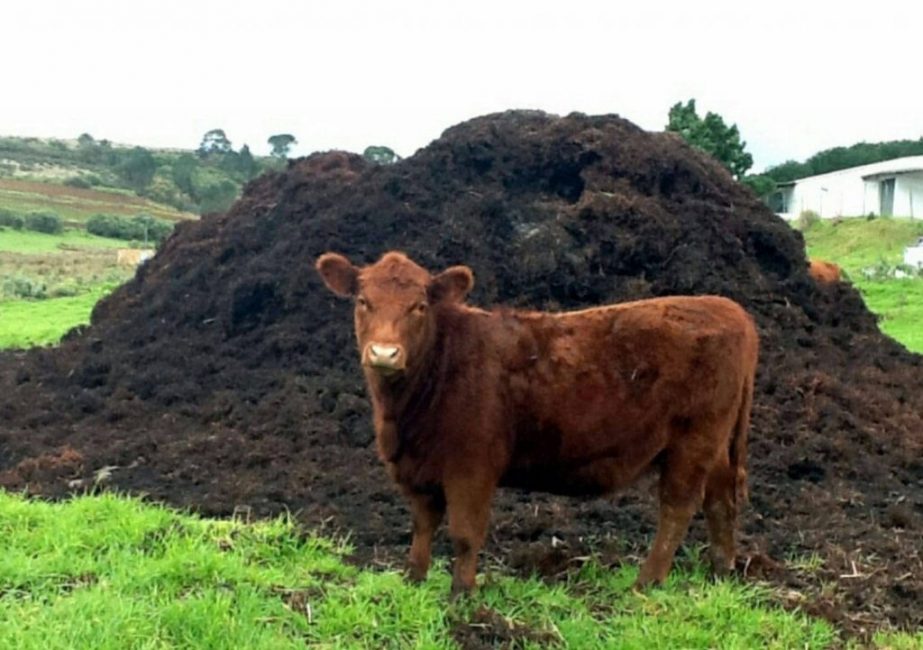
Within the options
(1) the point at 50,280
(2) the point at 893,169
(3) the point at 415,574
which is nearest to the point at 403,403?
(3) the point at 415,574

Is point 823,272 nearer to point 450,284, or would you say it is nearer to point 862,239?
point 450,284

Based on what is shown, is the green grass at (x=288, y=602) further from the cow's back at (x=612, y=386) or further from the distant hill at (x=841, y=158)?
the distant hill at (x=841, y=158)

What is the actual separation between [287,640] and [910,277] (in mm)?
23114

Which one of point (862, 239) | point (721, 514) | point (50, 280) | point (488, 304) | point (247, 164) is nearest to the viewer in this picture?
point (721, 514)

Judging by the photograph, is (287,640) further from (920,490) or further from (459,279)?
(920,490)

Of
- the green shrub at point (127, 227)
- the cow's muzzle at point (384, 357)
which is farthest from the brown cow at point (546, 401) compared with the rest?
the green shrub at point (127, 227)

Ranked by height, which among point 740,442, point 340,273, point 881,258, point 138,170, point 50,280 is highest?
point 138,170

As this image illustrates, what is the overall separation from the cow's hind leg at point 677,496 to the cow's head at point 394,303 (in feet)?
5.04

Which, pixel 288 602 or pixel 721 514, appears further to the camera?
pixel 721 514

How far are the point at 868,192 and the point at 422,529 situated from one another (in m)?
46.3

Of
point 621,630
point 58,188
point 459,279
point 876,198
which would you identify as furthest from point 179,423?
point 58,188

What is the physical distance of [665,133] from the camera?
14.2 meters

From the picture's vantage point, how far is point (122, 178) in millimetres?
80500

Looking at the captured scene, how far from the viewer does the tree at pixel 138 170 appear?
3059 inches
